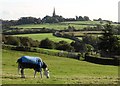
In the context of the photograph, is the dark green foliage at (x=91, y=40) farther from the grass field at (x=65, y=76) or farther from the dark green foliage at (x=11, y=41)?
the grass field at (x=65, y=76)

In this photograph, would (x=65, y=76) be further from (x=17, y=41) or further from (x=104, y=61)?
(x=17, y=41)

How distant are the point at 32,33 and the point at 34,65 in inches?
5668

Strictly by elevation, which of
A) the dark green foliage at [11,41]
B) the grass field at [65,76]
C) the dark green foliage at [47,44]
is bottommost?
the dark green foliage at [47,44]

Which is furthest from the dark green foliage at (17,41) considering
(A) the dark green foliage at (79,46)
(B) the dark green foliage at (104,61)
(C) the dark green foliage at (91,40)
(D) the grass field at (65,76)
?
(B) the dark green foliage at (104,61)

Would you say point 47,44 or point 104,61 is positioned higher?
point 104,61

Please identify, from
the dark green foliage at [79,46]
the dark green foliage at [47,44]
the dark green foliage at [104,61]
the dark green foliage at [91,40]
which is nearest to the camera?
the dark green foliage at [104,61]

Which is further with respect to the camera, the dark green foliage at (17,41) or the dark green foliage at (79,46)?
the dark green foliage at (79,46)

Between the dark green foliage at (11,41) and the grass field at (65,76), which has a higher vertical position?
the grass field at (65,76)

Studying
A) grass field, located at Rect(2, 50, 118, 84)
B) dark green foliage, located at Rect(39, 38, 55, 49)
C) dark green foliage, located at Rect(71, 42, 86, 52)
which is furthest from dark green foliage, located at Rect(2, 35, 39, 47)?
grass field, located at Rect(2, 50, 118, 84)

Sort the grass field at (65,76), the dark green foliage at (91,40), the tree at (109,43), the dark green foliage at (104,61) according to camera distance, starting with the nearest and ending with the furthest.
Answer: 1. the grass field at (65,76)
2. the dark green foliage at (104,61)
3. the tree at (109,43)
4. the dark green foliage at (91,40)

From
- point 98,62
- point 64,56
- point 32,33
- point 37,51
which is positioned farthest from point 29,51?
point 32,33

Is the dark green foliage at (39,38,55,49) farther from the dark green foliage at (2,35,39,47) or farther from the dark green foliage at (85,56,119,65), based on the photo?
the dark green foliage at (85,56,119,65)

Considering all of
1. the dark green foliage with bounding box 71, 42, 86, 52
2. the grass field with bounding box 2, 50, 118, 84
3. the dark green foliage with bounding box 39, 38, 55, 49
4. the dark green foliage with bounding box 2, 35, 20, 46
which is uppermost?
the grass field with bounding box 2, 50, 118, 84

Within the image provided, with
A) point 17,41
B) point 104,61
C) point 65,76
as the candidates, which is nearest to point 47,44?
point 17,41
